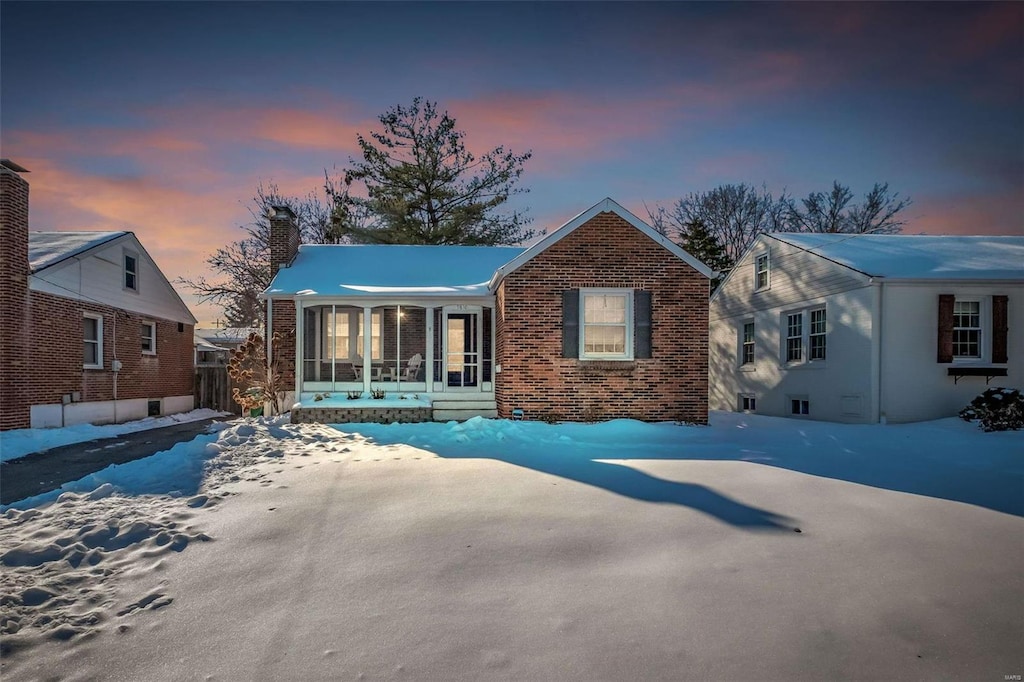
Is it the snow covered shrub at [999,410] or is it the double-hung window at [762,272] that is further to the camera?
the double-hung window at [762,272]

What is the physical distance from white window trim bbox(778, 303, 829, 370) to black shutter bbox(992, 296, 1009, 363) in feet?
11.1

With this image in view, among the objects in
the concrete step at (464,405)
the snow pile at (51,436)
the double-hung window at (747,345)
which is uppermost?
the double-hung window at (747,345)

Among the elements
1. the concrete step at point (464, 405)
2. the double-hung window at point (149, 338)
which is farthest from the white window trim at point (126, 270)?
the concrete step at point (464, 405)

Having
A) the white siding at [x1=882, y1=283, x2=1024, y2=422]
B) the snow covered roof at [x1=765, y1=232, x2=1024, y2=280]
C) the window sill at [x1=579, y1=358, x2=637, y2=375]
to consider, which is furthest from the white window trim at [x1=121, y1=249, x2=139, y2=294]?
the white siding at [x1=882, y1=283, x2=1024, y2=422]

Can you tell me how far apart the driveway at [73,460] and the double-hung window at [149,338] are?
197 inches

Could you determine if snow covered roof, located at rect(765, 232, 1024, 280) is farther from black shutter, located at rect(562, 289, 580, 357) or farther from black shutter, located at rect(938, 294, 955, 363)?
black shutter, located at rect(562, 289, 580, 357)

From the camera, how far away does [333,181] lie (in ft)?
90.9

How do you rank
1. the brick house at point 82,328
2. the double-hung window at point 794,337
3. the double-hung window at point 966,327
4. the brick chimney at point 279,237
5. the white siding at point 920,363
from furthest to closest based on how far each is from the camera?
the brick chimney at point 279,237 < the double-hung window at point 794,337 < the double-hung window at point 966,327 < the white siding at point 920,363 < the brick house at point 82,328

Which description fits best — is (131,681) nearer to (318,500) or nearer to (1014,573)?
(318,500)

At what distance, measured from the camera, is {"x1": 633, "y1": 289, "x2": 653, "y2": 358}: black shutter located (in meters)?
12.1

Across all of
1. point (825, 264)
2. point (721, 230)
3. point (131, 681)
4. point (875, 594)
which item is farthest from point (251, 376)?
point (721, 230)

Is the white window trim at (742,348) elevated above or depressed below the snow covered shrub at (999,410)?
above

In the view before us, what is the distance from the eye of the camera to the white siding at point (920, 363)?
41.0 ft

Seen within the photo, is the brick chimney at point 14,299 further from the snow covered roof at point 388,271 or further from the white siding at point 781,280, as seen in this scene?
the white siding at point 781,280
